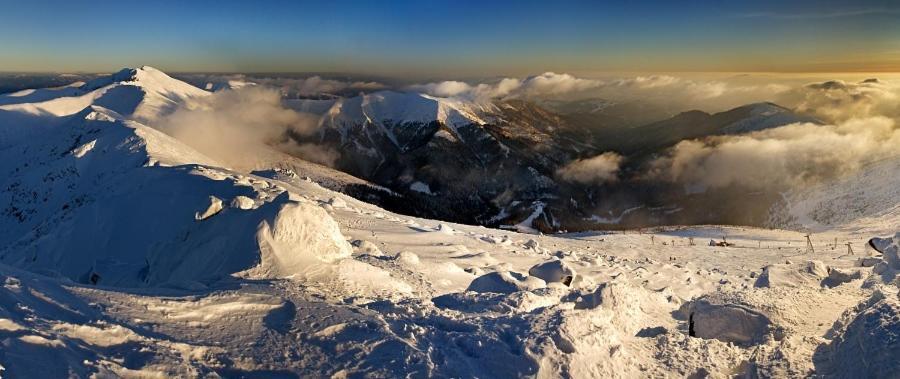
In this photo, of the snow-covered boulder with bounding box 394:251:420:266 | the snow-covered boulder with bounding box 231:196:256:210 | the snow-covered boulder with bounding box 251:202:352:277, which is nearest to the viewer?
the snow-covered boulder with bounding box 251:202:352:277

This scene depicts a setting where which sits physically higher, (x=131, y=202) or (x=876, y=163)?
(x=131, y=202)

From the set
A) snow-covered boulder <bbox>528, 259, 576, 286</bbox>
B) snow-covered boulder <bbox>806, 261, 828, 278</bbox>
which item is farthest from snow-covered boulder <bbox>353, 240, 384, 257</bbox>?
snow-covered boulder <bbox>806, 261, 828, 278</bbox>

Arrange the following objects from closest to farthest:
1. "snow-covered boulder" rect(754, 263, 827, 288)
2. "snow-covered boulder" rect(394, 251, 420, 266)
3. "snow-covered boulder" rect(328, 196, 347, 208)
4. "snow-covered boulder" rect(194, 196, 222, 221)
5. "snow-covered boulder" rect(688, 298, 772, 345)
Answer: "snow-covered boulder" rect(688, 298, 772, 345)
"snow-covered boulder" rect(394, 251, 420, 266)
"snow-covered boulder" rect(194, 196, 222, 221)
"snow-covered boulder" rect(754, 263, 827, 288)
"snow-covered boulder" rect(328, 196, 347, 208)

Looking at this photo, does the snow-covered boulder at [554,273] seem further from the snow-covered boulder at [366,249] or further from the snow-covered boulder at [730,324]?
the snow-covered boulder at [366,249]

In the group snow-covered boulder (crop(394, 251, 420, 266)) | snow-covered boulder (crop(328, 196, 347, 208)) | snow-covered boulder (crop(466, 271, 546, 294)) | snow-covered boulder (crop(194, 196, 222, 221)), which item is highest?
snow-covered boulder (crop(194, 196, 222, 221))

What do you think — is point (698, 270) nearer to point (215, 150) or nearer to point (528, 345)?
point (528, 345)

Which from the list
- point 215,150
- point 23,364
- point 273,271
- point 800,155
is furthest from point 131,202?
point 800,155

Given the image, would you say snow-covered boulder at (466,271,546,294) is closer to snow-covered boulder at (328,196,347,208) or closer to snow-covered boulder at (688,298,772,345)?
snow-covered boulder at (688,298,772,345)

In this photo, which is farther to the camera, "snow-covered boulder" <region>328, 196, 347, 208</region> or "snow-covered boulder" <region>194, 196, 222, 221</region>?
"snow-covered boulder" <region>328, 196, 347, 208</region>

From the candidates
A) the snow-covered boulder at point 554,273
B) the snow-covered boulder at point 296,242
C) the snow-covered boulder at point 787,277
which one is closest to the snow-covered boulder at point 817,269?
the snow-covered boulder at point 787,277
